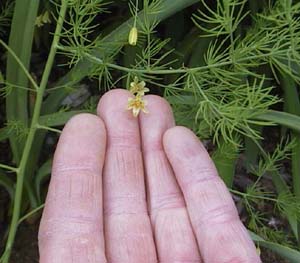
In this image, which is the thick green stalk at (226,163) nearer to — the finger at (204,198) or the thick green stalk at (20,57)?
the finger at (204,198)

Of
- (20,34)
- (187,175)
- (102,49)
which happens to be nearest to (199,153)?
(187,175)

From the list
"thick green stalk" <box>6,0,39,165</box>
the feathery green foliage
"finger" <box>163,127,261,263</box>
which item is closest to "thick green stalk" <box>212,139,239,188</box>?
the feathery green foliage

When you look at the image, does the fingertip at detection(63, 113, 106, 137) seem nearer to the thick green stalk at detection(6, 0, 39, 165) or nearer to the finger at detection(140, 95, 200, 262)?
the finger at detection(140, 95, 200, 262)

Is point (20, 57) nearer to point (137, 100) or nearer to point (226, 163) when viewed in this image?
point (137, 100)

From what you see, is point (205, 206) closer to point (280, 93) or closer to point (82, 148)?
point (82, 148)

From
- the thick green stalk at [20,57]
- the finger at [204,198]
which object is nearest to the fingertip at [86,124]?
the finger at [204,198]

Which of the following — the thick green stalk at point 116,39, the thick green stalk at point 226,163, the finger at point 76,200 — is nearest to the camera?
the finger at point 76,200

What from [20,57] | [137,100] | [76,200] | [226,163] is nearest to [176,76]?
[226,163]
